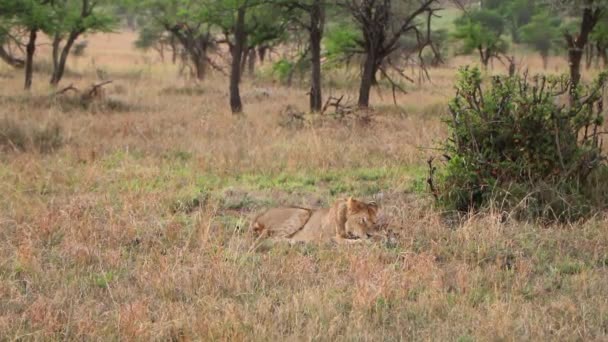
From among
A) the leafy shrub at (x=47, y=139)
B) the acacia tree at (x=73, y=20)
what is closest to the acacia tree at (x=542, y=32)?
the acacia tree at (x=73, y=20)

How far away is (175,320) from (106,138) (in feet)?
24.6

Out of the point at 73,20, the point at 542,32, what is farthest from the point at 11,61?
the point at 542,32

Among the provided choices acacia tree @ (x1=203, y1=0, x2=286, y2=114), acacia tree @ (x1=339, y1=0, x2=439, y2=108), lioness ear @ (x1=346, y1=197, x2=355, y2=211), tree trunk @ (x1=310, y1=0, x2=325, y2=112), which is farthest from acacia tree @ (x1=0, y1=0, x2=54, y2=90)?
lioness ear @ (x1=346, y1=197, x2=355, y2=211)

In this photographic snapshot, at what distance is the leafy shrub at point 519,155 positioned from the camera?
21.6 ft

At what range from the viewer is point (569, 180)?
683 cm

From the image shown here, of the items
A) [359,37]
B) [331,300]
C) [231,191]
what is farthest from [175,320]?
[359,37]

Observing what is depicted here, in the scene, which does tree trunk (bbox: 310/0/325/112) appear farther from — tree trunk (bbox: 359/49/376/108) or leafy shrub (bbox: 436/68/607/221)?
leafy shrub (bbox: 436/68/607/221)

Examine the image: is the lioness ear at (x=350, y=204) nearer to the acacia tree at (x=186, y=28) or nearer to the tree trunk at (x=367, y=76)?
the tree trunk at (x=367, y=76)

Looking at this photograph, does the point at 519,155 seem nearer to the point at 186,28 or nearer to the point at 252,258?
the point at 252,258

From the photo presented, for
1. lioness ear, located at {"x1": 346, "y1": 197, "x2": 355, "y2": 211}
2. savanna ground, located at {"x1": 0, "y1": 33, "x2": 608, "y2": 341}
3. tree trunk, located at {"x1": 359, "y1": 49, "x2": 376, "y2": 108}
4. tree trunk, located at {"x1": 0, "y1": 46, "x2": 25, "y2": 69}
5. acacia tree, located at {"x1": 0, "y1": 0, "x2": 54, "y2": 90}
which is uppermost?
acacia tree, located at {"x1": 0, "y1": 0, "x2": 54, "y2": 90}

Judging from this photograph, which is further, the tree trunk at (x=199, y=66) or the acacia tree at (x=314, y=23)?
the tree trunk at (x=199, y=66)

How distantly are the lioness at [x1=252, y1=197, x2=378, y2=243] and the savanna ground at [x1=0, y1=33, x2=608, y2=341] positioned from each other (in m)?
0.24

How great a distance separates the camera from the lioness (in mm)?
5770

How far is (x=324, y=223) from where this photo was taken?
5824mm
